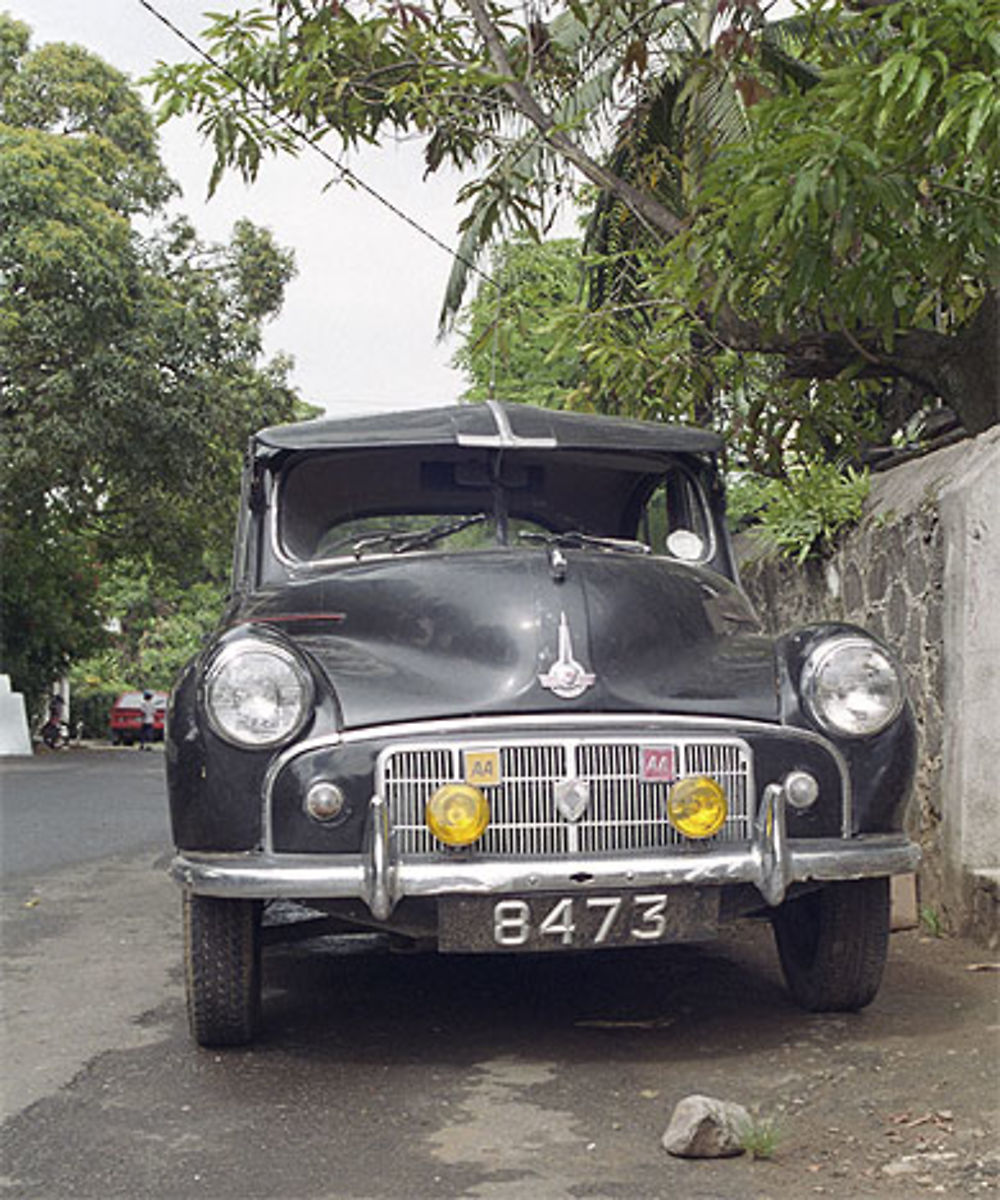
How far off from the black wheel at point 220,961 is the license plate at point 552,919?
0.58 meters

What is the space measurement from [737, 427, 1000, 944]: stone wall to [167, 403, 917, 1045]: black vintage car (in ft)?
4.26

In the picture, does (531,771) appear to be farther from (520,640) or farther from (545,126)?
(545,126)

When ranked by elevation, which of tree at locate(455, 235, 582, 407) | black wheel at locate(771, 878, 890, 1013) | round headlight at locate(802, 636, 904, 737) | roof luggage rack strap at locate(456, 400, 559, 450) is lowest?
black wheel at locate(771, 878, 890, 1013)

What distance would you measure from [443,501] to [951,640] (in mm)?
2010

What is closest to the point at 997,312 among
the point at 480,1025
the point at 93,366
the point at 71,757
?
the point at 480,1025

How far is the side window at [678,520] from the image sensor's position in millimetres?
5785

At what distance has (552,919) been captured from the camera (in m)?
4.16

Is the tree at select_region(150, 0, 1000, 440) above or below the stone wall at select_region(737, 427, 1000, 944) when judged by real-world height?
above

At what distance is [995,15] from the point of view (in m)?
5.39

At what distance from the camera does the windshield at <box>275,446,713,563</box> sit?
5488 millimetres

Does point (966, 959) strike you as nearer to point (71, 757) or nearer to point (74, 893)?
point (74, 893)

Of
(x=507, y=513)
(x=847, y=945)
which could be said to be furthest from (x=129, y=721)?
(x=847, y=945)

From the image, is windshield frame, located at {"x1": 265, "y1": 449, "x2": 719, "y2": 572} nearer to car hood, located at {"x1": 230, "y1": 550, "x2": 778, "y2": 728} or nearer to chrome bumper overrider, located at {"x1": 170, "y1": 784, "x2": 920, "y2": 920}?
car hood, located at {"x1": 230, "y1": 550, "x2": 778, "y2": 728}

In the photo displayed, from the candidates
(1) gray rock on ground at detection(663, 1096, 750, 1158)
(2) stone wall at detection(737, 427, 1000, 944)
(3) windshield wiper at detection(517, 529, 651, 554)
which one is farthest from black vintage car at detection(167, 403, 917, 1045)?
(2) stone wall at detection(737, 427, 1000, 944)
